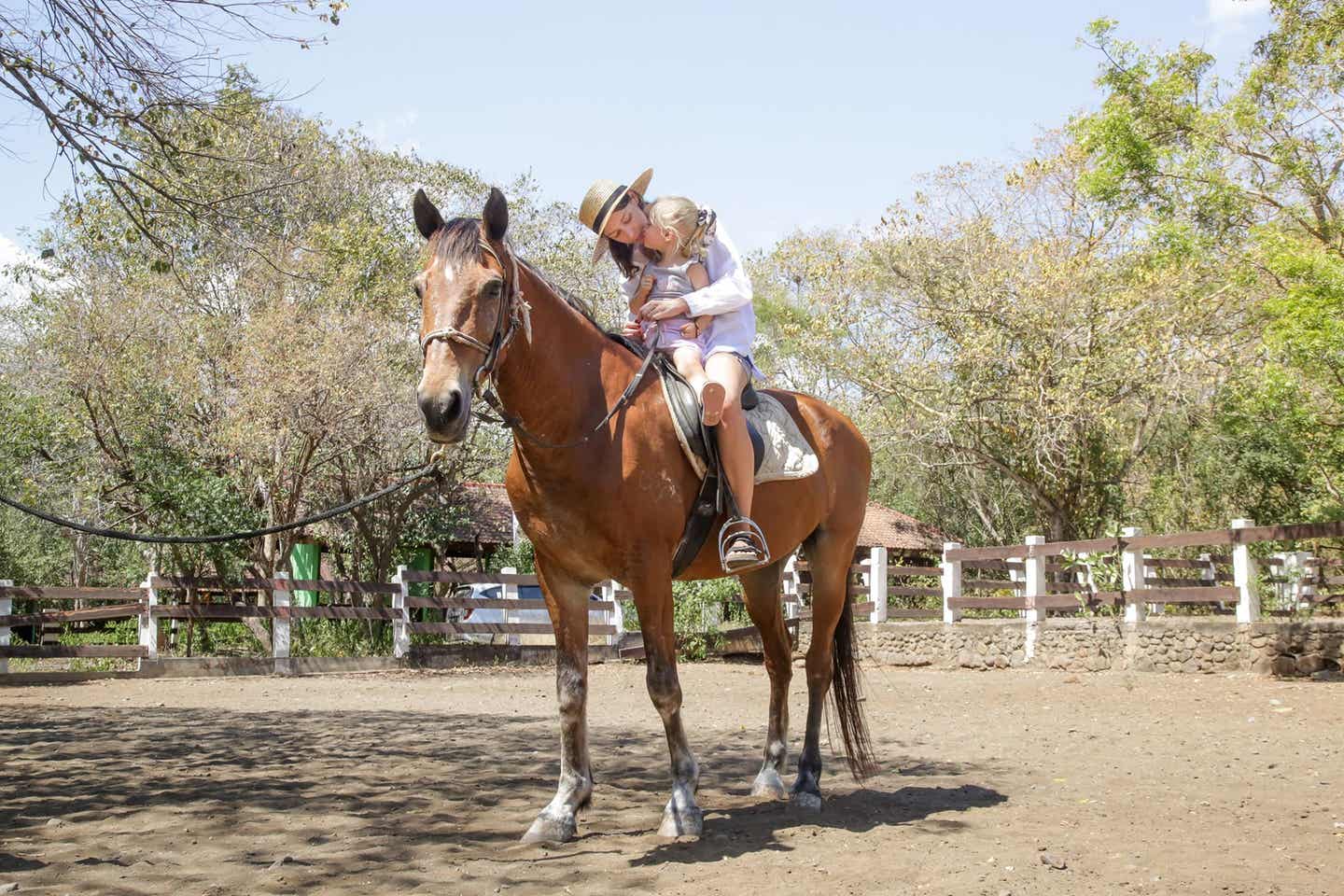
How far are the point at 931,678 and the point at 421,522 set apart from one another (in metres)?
13.6

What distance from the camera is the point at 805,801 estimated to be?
5.37 meters

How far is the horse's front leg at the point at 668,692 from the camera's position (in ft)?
15.3

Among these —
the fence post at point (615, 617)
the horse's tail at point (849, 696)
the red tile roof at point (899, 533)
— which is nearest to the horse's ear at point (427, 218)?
the horse's tail at point (849, 696)

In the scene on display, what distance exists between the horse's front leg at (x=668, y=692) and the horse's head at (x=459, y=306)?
122cm

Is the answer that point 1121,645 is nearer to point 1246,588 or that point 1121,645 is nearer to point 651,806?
point 1246,588

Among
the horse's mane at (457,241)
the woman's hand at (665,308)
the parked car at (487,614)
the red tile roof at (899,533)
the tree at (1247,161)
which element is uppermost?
the tree at (1247,161)

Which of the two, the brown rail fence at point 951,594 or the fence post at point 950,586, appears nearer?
the brown rail fence at point 951,594

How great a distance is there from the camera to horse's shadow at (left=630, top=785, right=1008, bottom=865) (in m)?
4.50

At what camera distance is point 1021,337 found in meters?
23.3

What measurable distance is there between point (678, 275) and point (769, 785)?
2.71 meters

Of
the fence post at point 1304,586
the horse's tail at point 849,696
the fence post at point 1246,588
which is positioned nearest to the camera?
the horse's tail at point 849,696

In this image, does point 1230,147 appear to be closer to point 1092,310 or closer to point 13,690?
point 1092,310

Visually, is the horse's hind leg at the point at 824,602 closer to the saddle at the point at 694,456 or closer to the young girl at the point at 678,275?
the saddle at the point at 694,456

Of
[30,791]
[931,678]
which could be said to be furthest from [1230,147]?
[30,791]
